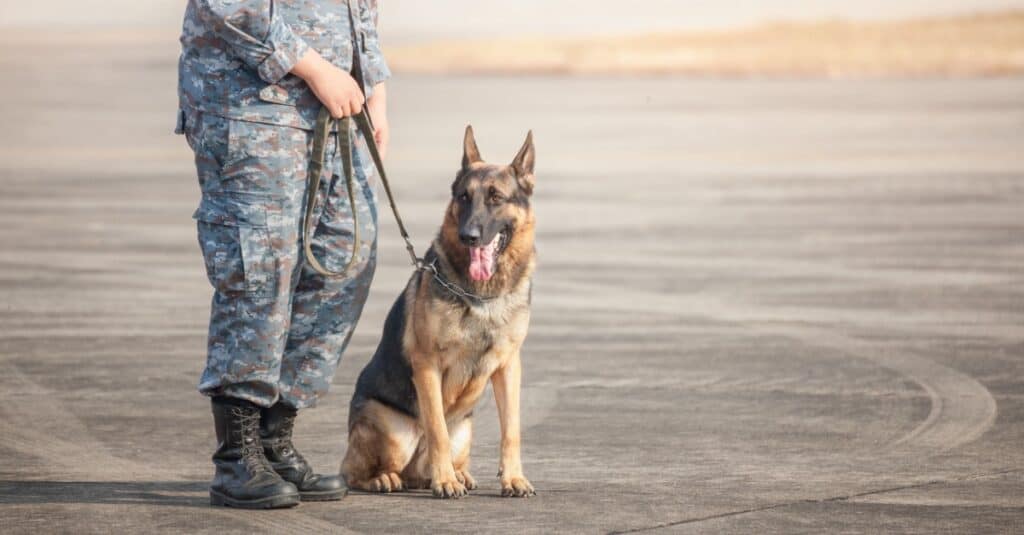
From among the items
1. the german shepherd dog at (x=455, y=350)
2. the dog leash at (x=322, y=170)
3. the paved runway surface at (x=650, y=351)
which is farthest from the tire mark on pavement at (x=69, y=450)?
the dog leash at (x=322, y=170)

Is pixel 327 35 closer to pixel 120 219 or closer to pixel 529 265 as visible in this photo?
pixel 529 265

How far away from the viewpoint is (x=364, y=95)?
22.3 ft

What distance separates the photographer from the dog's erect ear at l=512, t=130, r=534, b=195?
6898 millimetres

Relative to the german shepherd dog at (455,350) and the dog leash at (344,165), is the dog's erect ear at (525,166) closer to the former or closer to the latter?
the german shepherd dog at (455,350)

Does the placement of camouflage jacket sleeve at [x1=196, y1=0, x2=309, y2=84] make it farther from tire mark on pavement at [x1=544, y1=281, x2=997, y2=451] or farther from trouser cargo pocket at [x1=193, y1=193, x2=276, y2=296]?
tire mark on pavement at [x1=544, y1=281, x2=997, y2=451]

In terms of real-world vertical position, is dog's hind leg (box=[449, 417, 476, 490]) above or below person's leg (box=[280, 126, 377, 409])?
below

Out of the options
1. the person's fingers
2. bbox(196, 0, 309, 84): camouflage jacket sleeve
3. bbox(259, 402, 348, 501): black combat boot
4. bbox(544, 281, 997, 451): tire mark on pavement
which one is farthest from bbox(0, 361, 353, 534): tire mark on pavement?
bbox(544, 281, 997, 451): tire mark on pavement

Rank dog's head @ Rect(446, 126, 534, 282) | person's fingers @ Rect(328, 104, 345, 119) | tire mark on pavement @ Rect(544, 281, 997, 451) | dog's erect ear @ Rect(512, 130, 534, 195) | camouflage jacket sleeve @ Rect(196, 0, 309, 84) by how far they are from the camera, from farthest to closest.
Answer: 1. tire mark on pavement @ Rect(544, 281, 997, 451)
2. dog's erect ear @ Rect(512, 130, 534, 195)
3. dog's head @ Rect(446, 126, 534, 282)
4. person's fingers @ Rect(328, 104, 345, 119)
5. camouflage jacket sleeve @ Rect(196, 0, 309, 84)

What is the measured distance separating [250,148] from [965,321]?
6.01 m

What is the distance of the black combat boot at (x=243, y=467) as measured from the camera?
21.6ft

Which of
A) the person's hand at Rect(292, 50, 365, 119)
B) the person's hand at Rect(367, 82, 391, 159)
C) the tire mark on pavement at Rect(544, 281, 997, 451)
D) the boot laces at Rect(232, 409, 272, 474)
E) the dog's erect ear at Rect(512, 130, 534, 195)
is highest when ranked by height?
the person's hand at Rect(292, 50, 365, 119)

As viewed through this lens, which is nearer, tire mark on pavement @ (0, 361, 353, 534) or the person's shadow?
tire mark on pavement @ (0, 361, 353, 534)

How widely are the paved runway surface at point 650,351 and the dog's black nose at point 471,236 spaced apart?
2.99 feet

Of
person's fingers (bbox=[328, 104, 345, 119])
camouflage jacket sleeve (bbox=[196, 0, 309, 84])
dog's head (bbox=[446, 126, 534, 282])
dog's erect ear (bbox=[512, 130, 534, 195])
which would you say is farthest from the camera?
dog's erect ear (bbox=[512, 130, 534, 195])
